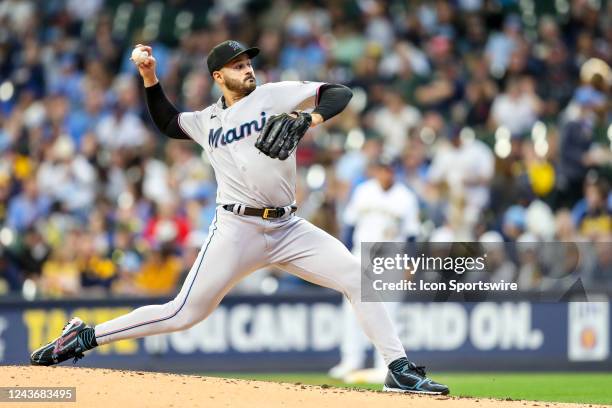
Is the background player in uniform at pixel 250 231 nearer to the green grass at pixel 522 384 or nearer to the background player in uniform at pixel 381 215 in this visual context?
the green grass at pixel 522 384

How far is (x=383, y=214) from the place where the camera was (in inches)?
422

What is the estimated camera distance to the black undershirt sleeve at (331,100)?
698cm

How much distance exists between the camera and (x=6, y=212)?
15.0 meters

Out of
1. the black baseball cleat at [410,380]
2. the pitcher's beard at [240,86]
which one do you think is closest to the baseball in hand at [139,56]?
the pitcher's beard at [240,86]

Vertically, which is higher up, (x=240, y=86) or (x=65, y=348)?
(x=240, y=86)

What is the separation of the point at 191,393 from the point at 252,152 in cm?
140

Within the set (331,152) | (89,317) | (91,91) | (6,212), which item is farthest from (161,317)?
(91,91)

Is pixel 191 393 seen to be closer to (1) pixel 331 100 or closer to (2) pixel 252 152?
(2) pixel 252 152

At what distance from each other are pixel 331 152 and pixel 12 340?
4.02 m

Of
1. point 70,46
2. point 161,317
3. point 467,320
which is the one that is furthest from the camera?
point 70,46

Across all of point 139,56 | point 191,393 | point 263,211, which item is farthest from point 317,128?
point 191,393

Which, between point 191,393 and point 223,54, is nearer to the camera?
point 191,393

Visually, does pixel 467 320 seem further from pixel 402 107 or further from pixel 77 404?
pixel 77 404

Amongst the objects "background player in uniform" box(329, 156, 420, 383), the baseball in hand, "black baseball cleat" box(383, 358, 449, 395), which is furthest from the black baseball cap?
"background player in uniform" box(329, 156, 420, 383)
